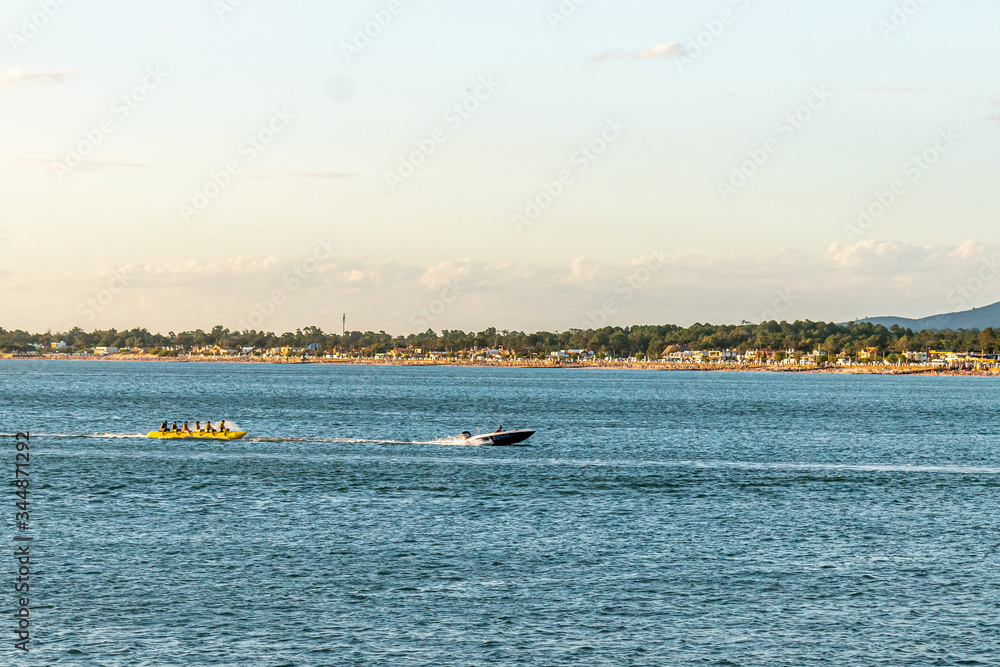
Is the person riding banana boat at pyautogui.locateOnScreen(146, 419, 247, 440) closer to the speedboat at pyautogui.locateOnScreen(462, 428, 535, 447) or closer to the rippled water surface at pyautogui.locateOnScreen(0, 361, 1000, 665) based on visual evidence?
the rippled water surface at pyautogui.locateOnScreen(0, 361, 1000, 665)

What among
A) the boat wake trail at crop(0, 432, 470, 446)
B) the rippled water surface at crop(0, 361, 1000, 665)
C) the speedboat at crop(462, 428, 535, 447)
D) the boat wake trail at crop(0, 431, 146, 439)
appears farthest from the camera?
the boat wake trail at crop(0, 431, 146, 439)

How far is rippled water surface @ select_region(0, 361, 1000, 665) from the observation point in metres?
30.4

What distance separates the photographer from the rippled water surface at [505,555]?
30375 millimetres

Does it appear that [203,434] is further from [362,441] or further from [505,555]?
[505,555]

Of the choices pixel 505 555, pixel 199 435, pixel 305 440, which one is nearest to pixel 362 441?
pixel 305 440

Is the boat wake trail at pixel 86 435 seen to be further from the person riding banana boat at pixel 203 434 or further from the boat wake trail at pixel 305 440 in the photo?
the person riding banana boat at pixel 203 434

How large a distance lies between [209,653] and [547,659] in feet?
30.0

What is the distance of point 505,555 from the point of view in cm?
4134

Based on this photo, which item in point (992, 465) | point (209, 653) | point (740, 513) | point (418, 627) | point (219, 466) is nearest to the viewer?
point (209, 653)

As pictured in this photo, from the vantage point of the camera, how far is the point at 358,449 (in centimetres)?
8556

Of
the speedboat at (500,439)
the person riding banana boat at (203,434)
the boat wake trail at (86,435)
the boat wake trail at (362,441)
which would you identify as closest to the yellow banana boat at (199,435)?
the person riding banana boat at (203,434)

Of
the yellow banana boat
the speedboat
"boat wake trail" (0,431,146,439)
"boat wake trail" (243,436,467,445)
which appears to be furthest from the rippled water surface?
"boat wake trail" (0,431,146,439)

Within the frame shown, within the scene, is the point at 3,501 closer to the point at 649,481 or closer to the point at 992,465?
the point at 649,481

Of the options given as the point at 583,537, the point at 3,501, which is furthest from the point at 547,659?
the point at 3,501
